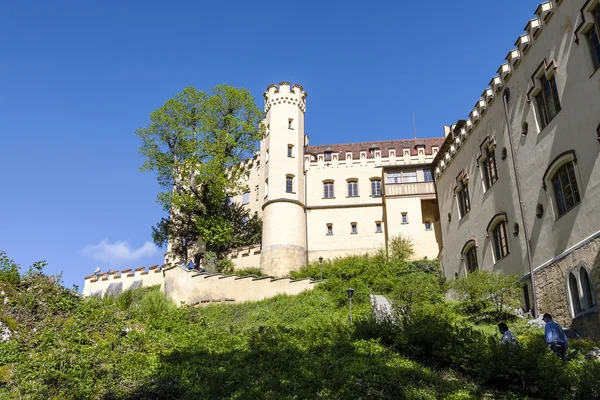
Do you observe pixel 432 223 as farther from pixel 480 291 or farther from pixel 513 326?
pixel 513 326

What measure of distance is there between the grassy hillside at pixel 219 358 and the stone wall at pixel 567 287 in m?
5.74

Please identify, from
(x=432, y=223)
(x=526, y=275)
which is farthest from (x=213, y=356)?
(x=432, y=223)

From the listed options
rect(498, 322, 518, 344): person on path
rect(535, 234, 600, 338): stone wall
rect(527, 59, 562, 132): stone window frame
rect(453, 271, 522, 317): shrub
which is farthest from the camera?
rect(453, 271, 522, 317): shrub

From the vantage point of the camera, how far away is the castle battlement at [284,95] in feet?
147

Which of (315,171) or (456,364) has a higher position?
(315,171)

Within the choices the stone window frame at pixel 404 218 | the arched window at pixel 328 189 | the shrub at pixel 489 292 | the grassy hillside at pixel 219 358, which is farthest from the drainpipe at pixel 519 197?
the arched window at pixel 328 189

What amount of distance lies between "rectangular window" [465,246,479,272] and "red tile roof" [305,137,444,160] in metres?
Result: 14.6

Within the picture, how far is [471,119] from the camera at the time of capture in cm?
3034

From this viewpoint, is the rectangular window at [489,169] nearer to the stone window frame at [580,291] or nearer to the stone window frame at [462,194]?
the stone window frame at [462,194]

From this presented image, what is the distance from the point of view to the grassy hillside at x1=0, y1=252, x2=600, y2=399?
1020cm

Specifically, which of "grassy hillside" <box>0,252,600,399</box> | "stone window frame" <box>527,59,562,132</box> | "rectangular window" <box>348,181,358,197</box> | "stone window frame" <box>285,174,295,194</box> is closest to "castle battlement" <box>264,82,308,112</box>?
"stone window frame" <box>285,174,295,194</box>

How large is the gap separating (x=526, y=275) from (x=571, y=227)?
375cm

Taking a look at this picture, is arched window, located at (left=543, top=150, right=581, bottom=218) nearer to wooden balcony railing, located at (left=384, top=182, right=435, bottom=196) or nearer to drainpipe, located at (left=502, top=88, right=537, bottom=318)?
drainpipe, located at (left=502, top=88, right=537, bottom=318)

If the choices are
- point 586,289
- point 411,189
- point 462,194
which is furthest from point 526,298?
point 411,189
